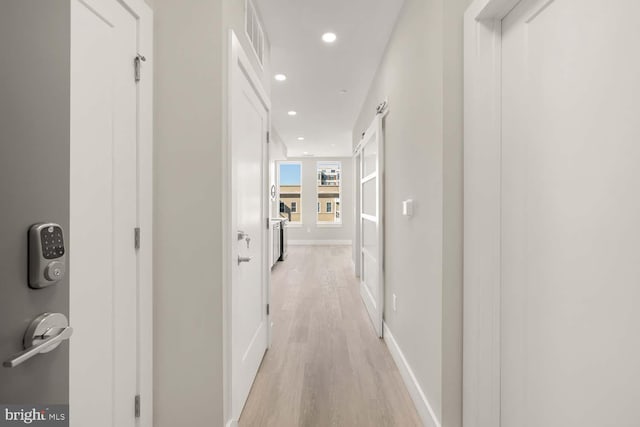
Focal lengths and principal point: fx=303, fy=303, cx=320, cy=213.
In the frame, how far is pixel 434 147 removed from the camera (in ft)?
5.07

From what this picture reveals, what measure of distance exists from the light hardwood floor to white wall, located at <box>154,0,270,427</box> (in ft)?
1.71

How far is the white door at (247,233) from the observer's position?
1.60 meters

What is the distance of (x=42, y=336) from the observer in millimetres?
615

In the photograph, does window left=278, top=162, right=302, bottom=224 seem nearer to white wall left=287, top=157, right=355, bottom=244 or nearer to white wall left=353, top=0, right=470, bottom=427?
white wall left=287, top=157, right=355, bottom=244

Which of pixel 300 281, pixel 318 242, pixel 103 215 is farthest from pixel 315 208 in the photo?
pixel 103 215

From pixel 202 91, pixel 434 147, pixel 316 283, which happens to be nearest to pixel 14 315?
pixel 202 91

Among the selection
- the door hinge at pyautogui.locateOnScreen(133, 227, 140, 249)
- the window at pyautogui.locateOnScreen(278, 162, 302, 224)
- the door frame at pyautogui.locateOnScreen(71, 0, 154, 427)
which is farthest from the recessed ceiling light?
the window at pyautogui.locateOnScreen(278, 162, 302, 224)

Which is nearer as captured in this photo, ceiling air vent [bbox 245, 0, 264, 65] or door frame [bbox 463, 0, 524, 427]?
door frame [bbox 463, 0, 524, 427]

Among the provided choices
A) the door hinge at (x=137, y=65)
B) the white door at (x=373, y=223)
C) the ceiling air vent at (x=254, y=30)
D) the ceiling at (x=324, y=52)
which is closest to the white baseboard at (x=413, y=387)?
the white door at (x=373, y=223)

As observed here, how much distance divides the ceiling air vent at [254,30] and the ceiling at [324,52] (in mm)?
124

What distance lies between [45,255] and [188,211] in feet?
2.55

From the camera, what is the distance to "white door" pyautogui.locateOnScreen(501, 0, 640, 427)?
2.53 feet

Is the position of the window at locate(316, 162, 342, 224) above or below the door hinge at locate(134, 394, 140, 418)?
above

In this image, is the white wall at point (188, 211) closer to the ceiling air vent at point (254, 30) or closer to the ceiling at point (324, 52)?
the ceiling air vent at point (254, 30)
